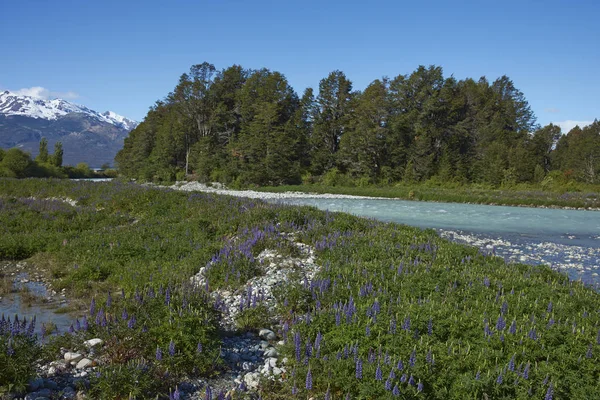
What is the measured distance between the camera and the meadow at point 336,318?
14.9ft

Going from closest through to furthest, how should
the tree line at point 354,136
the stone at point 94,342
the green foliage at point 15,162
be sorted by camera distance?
the stone at point 94,342, the green foliage at point 15,162, the tree line at point 354,136

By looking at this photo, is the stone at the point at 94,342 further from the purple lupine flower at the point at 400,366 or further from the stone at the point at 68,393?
the purple lupine flower at the point at 400,366

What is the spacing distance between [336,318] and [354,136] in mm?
52840

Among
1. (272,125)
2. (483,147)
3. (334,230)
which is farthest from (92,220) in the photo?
(483,147)

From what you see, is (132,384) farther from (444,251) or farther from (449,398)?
(444,251)

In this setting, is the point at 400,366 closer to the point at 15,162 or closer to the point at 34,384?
the point at 34,384

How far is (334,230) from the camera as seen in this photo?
40.1 feet

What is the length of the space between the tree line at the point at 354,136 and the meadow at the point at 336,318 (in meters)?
42.5

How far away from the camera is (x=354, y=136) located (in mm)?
57125

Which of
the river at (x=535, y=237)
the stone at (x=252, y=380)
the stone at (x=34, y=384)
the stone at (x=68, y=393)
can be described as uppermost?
the river at (x=535, y=237)

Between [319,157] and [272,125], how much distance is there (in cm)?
881

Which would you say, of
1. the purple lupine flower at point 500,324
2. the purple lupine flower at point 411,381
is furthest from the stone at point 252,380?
the purple lupine flower at point 500,324

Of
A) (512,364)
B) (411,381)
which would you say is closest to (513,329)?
(512,364)

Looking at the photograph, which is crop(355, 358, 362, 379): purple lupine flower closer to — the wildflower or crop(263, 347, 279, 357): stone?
the wildflower
